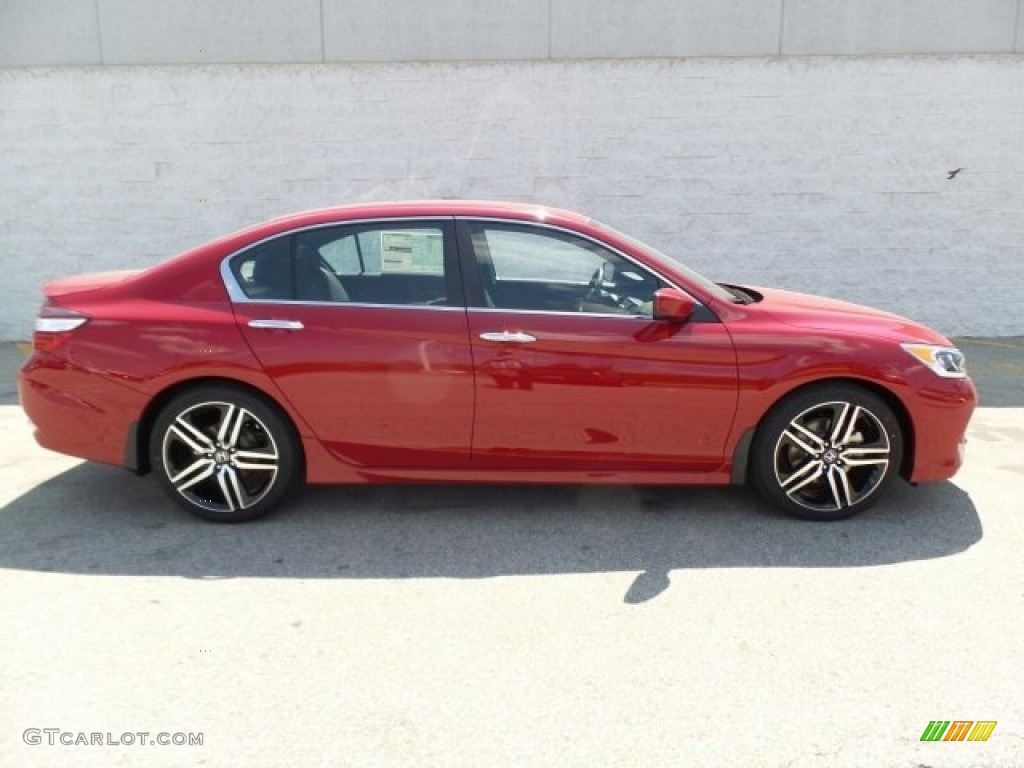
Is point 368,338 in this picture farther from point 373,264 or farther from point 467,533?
point 467,533

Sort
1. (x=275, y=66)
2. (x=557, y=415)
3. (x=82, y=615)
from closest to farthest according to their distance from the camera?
(x=82, y=615) → (x=557, y=415) → (x=275, y=66)

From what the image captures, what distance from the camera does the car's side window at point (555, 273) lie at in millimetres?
3928

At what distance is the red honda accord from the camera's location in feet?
12.6

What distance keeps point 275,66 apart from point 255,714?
24.9 ft

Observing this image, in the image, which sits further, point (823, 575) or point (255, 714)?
point (823, 575)

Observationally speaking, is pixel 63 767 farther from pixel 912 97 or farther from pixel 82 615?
pixel 912 97

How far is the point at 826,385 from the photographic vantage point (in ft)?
12.9

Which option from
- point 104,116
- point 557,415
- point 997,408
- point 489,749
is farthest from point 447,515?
point 104,116

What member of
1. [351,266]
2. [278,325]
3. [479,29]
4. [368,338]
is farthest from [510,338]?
[479,29]

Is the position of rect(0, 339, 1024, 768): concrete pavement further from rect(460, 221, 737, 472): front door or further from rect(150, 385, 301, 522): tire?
rect(460, 221, 737, 472): front door

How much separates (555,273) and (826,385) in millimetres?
1428

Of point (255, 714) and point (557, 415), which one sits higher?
point (557, 415)

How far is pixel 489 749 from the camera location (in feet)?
7.95
